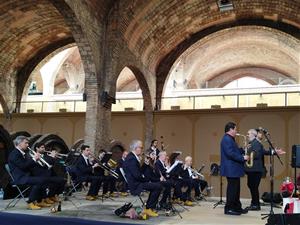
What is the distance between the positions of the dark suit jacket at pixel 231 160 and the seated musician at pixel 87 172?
150 inches

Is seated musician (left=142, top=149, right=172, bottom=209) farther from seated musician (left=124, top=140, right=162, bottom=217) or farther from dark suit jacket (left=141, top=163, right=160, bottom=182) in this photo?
seated musician (left=124, top=140, right=162, bottom=217)

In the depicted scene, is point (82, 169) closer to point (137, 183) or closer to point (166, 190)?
point (166, 190)

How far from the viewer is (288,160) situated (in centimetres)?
1708

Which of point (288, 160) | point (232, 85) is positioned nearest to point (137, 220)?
point (288, 160)

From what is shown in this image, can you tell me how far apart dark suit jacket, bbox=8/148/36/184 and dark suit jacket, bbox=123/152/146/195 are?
1.86 meters

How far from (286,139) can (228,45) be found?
7645mm

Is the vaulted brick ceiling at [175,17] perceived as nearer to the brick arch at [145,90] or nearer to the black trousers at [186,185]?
the brick arch at [145,90]

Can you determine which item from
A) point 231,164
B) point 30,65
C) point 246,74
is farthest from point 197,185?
point 246,74

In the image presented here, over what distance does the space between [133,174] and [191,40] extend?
1386cm

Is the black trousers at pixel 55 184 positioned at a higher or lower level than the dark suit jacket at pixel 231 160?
lower

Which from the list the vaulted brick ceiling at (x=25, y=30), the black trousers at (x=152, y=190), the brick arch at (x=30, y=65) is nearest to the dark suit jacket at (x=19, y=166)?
the black trousers at (x=152, y=190)

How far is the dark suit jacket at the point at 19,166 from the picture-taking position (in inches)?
292

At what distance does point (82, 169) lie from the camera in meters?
9.88

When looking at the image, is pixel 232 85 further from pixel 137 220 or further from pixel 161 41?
pixel 137 220
